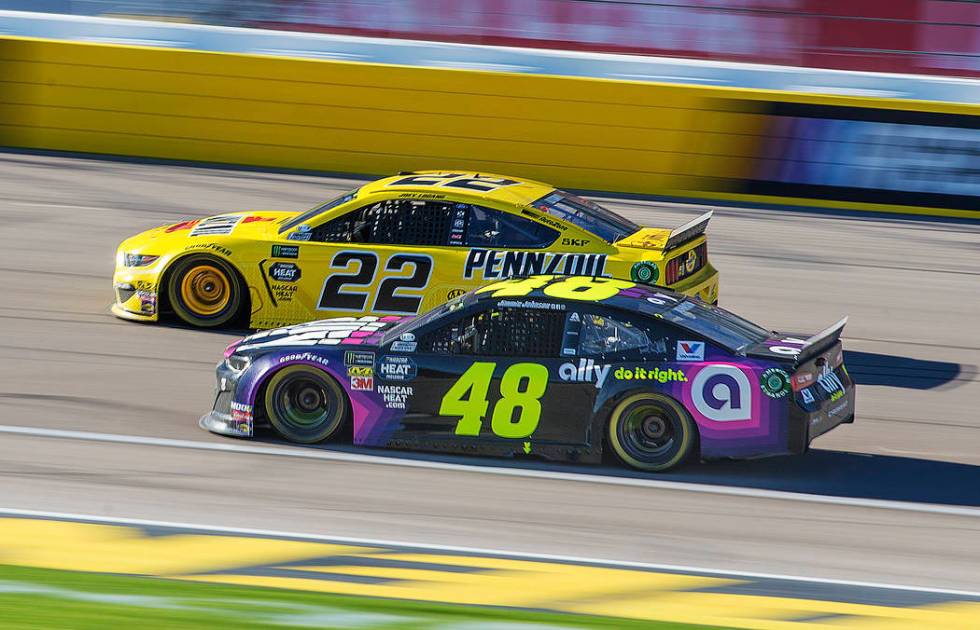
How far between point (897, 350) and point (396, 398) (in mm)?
5249

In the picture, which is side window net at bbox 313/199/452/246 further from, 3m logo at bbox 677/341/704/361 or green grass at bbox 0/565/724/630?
green grass at bbox 0/565/724/630

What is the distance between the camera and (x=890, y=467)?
8898mm

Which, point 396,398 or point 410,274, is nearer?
point 396,398

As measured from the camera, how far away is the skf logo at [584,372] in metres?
8.40

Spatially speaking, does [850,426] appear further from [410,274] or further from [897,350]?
[410,274]

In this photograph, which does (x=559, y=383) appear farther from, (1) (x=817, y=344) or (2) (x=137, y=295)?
(2) (x=137, y=295)

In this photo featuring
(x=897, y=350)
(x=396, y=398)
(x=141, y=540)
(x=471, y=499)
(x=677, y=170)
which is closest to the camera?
(x=141, y=540)

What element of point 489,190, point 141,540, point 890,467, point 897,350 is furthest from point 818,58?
point 141,540

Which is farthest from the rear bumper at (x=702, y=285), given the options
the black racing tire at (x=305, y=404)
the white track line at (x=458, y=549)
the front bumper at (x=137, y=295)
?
the front bumper at (x=137, y=295)

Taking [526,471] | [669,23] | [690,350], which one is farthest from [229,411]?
[669,23]

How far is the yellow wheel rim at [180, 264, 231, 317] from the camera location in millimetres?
11438

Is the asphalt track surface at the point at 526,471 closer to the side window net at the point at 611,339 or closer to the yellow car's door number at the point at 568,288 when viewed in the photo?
the side window net at the point at 611,339

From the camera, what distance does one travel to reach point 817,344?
28.0ft

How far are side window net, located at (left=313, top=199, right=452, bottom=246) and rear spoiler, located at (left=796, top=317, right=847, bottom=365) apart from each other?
3411 mm
